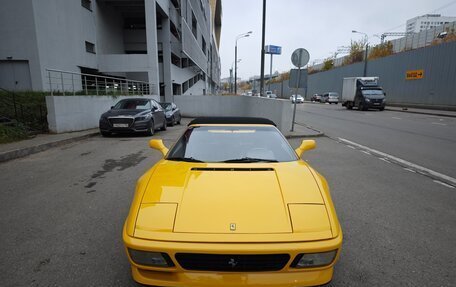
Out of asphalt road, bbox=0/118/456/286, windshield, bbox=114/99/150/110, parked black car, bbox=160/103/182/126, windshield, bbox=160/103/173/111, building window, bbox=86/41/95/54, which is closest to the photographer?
asphalt road, bbox=0/118/456/286

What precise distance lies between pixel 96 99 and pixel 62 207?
36.2 feet

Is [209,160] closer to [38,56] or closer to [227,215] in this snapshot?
[227,215]

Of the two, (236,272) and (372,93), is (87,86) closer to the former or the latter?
(236,272)

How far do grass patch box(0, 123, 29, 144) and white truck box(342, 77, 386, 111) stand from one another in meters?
26.6

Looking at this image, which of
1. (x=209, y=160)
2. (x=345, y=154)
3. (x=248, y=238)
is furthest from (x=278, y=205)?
(x=345, y=154)

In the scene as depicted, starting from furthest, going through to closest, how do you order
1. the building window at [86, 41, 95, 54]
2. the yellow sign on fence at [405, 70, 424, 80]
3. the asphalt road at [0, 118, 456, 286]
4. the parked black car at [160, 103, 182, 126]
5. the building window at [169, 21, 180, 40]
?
the building window at [169, 21, 180, 40], the yellow sign on fence at [405, 70, 424, 80], the building window at [86, 41, 95, 54], the parked black car at [160, 103, 182, 126], the asphalt road at [0, 118, 456, 286]

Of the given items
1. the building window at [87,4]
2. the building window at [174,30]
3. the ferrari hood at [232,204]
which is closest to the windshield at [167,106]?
the building window at [87,4]

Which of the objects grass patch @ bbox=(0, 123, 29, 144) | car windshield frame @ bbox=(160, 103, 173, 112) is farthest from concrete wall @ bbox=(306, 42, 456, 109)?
grass patch @ bbox=(0, 123, 29, 144)

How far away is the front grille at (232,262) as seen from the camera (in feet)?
6.15

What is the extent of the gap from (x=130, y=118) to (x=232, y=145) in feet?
29.3

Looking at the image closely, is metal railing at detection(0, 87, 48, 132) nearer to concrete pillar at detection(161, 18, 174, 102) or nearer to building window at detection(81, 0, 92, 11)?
building window at detection(81, 0, 92, 11)

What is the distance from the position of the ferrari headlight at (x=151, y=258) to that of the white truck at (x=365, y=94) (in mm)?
29094

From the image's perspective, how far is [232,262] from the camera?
1.88 meters

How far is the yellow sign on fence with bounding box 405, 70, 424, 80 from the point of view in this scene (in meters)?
28.9
